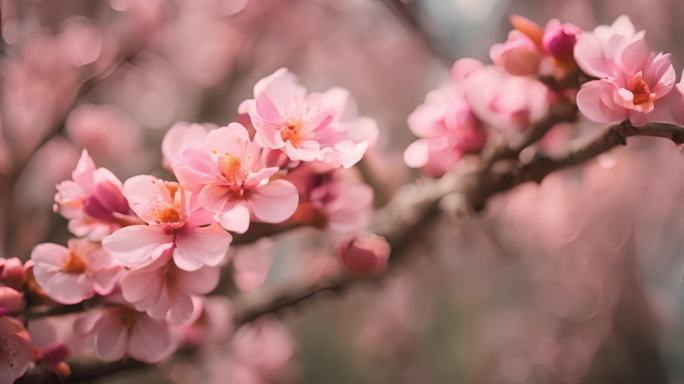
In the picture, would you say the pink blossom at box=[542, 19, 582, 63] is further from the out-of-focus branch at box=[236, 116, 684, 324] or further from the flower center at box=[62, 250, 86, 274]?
the flower center at box=[62, 250, 86, 274]

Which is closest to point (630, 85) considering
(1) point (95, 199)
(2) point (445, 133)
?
(2) point (445, 133)

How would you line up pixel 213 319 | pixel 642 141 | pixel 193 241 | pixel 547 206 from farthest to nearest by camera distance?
pixel 547 206 → pixel 642 141 → pixel 213 319 → pixel 193 241

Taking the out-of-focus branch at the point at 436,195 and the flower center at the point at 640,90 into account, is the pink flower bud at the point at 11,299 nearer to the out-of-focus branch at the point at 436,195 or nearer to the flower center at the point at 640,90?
the out-of-focus branch at the point at 436,195

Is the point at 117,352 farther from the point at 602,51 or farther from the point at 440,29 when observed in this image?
the point at 440,29

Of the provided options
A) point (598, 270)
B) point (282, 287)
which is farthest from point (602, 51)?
point (598, 270)

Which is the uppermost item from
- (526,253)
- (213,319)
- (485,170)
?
(485,170)

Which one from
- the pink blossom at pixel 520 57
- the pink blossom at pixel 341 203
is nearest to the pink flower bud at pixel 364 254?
the pink blossom at pixel 341 203

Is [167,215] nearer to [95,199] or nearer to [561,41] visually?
[95,199]

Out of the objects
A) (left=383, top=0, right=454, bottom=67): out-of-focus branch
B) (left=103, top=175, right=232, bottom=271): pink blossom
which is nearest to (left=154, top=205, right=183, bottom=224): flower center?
(left=103, top=175, right=232, bottom=271): pink blossom
